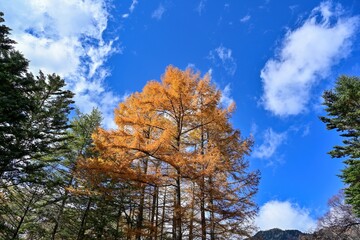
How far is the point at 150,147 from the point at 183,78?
382cm

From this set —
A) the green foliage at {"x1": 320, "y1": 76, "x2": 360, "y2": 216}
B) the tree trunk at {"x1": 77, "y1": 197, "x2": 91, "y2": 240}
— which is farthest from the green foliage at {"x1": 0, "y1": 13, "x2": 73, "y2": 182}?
the green foliage at {"x1": 320, "y1": 76, "x2": 360, "y2": 216}

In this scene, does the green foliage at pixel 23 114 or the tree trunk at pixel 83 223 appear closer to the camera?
the green foliage at pixel 23 114

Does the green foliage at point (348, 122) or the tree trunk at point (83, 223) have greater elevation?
the green foliage at point (348, 122)

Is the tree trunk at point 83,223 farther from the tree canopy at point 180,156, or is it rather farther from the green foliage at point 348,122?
the green foliage at point 348,122

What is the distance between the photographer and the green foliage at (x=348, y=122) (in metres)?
19.0

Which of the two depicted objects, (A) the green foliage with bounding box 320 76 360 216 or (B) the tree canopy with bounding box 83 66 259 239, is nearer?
(B) the tree canopy with bounding box 83 66 259 239

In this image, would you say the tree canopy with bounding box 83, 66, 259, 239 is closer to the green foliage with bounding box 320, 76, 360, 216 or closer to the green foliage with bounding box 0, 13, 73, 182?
the green foliage with bounding box 0, 13, 73, 182

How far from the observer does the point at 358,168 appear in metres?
18.4

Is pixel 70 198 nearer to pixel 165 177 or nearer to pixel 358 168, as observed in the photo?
pixel 165 177

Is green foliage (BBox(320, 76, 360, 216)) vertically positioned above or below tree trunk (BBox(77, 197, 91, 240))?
above

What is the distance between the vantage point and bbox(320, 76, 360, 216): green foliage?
1895 cm

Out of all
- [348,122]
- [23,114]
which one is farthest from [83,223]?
[348,122]

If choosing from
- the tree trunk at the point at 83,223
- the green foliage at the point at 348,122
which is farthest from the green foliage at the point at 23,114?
the green foliage at the point at 348,122

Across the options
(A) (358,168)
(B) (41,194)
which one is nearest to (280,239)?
(A) (358,168)
